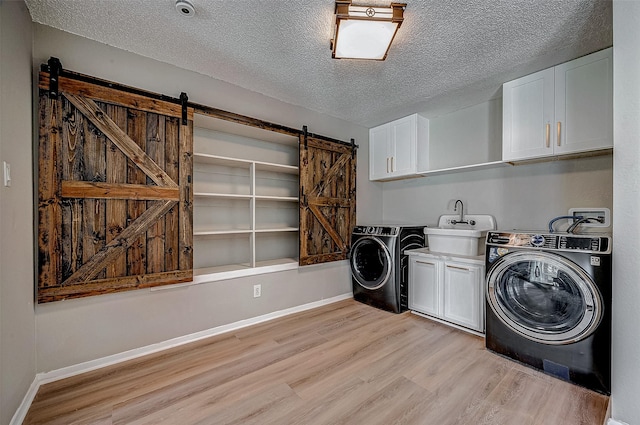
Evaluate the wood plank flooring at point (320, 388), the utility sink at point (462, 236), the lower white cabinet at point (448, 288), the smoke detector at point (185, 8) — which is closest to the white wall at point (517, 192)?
the utility sink at point (462, 236)

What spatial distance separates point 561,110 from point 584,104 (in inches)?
5.4

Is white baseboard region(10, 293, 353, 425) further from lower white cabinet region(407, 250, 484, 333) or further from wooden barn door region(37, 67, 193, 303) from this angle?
lower white cabinet region(407, 250, 484, 333)

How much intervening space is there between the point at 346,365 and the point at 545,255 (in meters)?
1.69

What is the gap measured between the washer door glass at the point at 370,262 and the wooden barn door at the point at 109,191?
6.55 feet

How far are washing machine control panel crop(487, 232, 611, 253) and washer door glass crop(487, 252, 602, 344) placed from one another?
73 millimetres

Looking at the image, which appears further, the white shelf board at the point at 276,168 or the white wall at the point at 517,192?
the white shelf board at the point at 276,168

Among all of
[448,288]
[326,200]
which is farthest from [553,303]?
[326,200]

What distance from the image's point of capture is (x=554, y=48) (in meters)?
2.07

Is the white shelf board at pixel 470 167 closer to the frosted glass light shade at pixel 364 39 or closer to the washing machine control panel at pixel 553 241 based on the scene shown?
the washing machine control panel at pixel 553 241

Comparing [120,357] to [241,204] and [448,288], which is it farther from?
[448,288]

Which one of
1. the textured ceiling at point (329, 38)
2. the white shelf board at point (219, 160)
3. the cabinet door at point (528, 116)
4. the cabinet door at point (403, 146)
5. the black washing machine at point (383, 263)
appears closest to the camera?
the textured ceiling at point (329, 38)

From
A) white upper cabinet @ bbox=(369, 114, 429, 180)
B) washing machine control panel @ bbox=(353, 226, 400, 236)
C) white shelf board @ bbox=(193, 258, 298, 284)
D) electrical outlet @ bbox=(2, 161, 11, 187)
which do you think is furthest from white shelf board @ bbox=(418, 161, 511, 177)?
electrical outlet @ bbox=(2, 161, 11, 187)

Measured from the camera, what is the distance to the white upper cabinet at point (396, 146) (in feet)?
11.4

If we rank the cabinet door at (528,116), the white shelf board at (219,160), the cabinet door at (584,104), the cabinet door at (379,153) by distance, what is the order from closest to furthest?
the cabinet door at (584,104), the cabinet door at (528,116), the white shelf board at (219,160), the cabinet door at (379,153)
